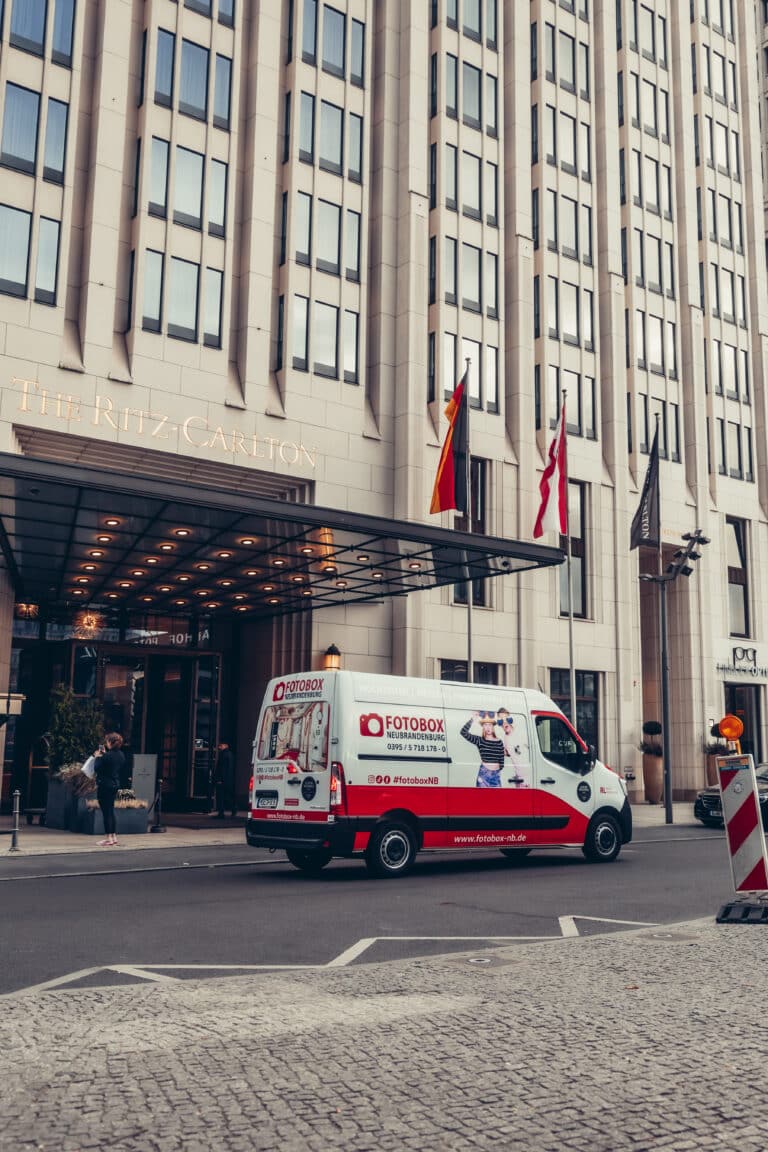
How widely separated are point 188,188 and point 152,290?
9.57 ft

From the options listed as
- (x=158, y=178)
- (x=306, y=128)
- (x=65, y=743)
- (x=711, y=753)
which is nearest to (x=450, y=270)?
(x=306, y=128)

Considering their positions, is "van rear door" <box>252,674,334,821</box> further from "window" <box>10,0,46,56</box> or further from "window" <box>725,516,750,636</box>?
"window" <box>725,516,750,636</box>

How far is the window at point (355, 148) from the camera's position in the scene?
94.5 feet

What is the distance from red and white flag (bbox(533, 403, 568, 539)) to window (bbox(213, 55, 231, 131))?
36.6ft

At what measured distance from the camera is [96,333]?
23.2m

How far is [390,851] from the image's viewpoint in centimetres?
1374

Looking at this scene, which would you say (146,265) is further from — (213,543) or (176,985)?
(176,985)

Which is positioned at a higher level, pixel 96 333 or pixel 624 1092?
pixel 96 333

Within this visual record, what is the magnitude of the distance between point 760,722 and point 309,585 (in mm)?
20259

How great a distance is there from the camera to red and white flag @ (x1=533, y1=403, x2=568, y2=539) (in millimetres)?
25875

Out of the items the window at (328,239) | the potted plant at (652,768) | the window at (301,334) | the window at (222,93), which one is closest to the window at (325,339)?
the window at (301,334)

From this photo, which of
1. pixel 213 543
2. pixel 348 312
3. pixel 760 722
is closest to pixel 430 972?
pixel 213 543

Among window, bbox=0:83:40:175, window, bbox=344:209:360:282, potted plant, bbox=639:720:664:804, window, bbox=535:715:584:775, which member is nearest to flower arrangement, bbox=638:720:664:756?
potted plant, bbox=639:720:664:804

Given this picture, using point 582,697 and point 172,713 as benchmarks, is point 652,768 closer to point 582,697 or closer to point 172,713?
point 582,697
